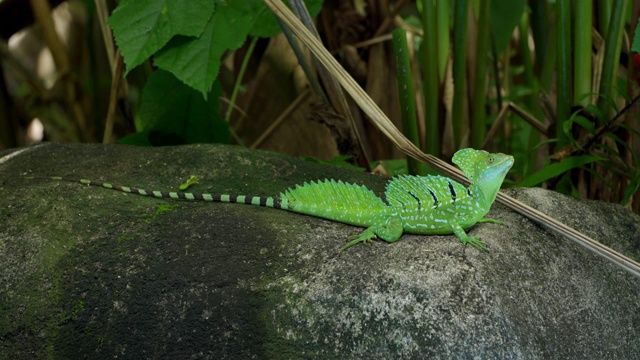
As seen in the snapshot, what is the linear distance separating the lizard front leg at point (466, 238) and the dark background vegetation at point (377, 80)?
3.20ft

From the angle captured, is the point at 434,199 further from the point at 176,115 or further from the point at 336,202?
the point at 176,115

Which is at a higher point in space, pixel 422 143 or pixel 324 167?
pixel 324 167

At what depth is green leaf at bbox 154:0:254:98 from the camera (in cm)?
380

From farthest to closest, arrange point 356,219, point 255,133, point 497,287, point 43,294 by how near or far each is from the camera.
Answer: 1. point 255,133
2. point 356,219
3. point 43,294
4. point 497,287

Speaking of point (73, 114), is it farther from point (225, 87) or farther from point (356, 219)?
point (356, 219)

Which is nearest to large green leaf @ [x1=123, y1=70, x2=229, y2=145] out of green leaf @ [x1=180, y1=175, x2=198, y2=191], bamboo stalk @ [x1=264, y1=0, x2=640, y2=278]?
green leaf @ [x1=180, y1=175, x2=198, y2=191]

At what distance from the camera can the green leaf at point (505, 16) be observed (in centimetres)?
466

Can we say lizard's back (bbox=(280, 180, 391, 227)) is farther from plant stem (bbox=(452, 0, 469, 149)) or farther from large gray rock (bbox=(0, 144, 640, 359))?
plant stem (bbox=(452, 0, 469, 149))

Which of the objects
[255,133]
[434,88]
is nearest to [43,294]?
[434,88]

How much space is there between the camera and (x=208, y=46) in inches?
152

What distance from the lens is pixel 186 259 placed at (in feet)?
9.82

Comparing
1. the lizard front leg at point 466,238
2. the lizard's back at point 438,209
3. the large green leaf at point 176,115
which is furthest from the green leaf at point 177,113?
the lizard front leg at point 466,238

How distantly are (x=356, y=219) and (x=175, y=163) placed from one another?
1.10 m

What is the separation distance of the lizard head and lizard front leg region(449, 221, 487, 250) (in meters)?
0.20
